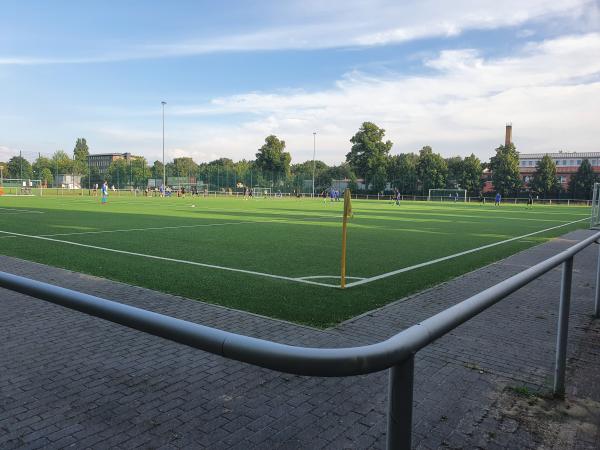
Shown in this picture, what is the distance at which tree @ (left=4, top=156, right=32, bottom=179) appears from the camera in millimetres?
60406

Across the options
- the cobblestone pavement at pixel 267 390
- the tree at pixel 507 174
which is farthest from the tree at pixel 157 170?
the cobblestone pavement at pixel 267 390

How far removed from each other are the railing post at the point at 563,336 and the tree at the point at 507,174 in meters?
78.1

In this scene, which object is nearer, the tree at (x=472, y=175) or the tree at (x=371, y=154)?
the tree at (x=472, y=175)

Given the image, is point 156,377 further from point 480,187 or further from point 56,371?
point 480,187

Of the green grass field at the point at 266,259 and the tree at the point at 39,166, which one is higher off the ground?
the tree at the point at 39,166

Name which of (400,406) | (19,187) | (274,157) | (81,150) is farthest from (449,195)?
(81,150)

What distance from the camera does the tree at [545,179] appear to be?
73.8 m

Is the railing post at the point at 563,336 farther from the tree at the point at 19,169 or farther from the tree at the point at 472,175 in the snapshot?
the tree at the point at 472,175

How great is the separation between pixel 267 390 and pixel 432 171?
265ft

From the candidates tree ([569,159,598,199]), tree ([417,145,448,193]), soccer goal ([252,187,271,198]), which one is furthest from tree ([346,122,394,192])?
tree ([569,159,598,199])

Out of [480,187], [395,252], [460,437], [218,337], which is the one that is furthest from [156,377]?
[480,187]

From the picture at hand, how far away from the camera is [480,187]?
79.6m

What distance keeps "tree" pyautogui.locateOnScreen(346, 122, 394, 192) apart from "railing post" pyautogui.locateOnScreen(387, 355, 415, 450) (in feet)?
280

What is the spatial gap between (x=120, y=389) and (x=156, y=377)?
0.36 meters
